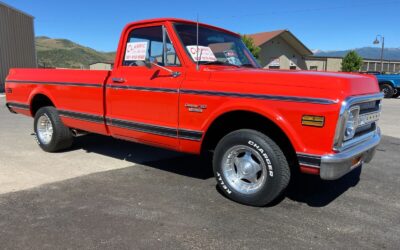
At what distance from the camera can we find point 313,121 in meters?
3.37

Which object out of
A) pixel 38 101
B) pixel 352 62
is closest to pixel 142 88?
pixel 38 101

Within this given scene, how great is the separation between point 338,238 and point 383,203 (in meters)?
1.21

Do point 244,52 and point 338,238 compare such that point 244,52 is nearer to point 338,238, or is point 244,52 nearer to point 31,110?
point 338,238

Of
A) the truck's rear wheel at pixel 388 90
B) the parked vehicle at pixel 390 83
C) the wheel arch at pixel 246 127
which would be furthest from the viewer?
the truck's rear wheel at pixel 388 90

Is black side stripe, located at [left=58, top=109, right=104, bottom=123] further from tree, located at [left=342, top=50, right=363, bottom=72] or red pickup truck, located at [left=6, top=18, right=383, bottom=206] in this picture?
tree, located at [left=342, top=50, right=363, bottom=72]

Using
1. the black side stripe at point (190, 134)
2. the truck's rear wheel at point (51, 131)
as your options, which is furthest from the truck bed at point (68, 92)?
the black side stripe at point (190, 134)

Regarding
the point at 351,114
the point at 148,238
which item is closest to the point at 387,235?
the point at 351,114

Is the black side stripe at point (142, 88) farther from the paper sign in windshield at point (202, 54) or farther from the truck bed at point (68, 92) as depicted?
the paper sign in windshield at point (202, 54)

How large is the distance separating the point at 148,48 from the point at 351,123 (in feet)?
9.10

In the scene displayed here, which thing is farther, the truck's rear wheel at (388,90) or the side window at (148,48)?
the truck's rear wheel at (388,90)

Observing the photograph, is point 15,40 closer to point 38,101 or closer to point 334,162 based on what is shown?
point 38,101

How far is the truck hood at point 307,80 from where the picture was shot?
3377 mm

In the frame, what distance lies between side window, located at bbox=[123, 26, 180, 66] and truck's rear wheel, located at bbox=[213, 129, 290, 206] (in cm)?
130

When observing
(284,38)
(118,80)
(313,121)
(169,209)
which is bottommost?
(169,209)
